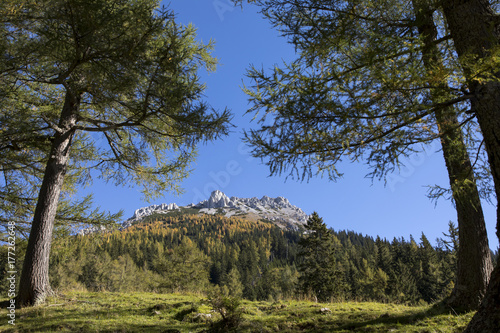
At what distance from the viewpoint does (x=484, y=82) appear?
11.2 feet

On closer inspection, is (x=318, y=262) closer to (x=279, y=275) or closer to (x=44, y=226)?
(x=44, y=226)

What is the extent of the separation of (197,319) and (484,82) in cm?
571

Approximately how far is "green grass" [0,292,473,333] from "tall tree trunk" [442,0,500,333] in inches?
60.7

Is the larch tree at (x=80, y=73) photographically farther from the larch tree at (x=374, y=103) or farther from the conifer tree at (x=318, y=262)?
the conifer tree at (x=318, y=262)

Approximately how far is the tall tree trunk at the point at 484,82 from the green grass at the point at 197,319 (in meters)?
1.54

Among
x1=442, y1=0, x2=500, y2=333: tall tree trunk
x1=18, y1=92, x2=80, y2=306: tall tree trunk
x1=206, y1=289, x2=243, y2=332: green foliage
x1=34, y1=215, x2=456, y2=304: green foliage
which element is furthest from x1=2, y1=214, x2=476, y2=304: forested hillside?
x1=442, y1=0, x2=500, y2=333: tall tree trunk

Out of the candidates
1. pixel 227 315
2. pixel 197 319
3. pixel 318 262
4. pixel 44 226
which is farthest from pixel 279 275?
pixel 227 315

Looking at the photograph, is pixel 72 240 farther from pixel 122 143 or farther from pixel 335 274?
pixel 335 274

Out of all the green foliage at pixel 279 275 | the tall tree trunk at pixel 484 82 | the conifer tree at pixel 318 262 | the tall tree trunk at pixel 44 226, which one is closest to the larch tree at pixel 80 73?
the tall tree trunk at pixel 44 226

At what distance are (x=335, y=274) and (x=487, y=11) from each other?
28.6 meters

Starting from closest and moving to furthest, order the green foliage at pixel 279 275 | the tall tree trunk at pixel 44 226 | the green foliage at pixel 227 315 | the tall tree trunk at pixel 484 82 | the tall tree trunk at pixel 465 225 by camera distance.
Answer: the tall tree trunk at pixel 484 82
the green foliage at pixel 227 315
the tall tree trunk at pixel 465 225
the tall tree trunk at pixel 44 226
the green foliage at pixel 279 275

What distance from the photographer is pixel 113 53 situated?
613cm

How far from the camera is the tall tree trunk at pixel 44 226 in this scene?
19.8 ft

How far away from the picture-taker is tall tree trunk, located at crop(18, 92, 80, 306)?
238 inches
